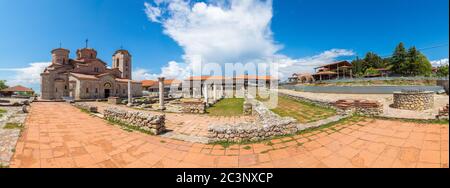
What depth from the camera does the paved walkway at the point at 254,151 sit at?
326cm

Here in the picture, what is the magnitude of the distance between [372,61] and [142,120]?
57827 mm

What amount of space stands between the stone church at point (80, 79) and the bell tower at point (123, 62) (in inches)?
111

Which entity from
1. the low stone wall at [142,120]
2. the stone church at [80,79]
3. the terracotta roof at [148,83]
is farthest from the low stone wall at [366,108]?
the terracotta roof at [148,83]

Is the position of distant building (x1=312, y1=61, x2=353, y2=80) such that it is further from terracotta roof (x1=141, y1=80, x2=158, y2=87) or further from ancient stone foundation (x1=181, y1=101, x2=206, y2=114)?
terracotta roof (x1=141, y1=80, x2=158, y2=87)

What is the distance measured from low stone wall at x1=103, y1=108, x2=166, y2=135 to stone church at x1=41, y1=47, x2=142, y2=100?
23.3 metres

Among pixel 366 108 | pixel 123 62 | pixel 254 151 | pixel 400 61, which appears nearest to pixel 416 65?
pixel 400 61

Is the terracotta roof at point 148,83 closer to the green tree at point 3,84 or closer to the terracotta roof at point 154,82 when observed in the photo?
the terracotta roof at point 154,82

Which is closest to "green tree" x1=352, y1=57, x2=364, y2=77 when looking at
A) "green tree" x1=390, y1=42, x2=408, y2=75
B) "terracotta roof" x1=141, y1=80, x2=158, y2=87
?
"green tree" x1=390, y1=42, x2=408, y2=75

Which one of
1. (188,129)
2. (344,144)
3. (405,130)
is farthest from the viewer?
(188,129)
